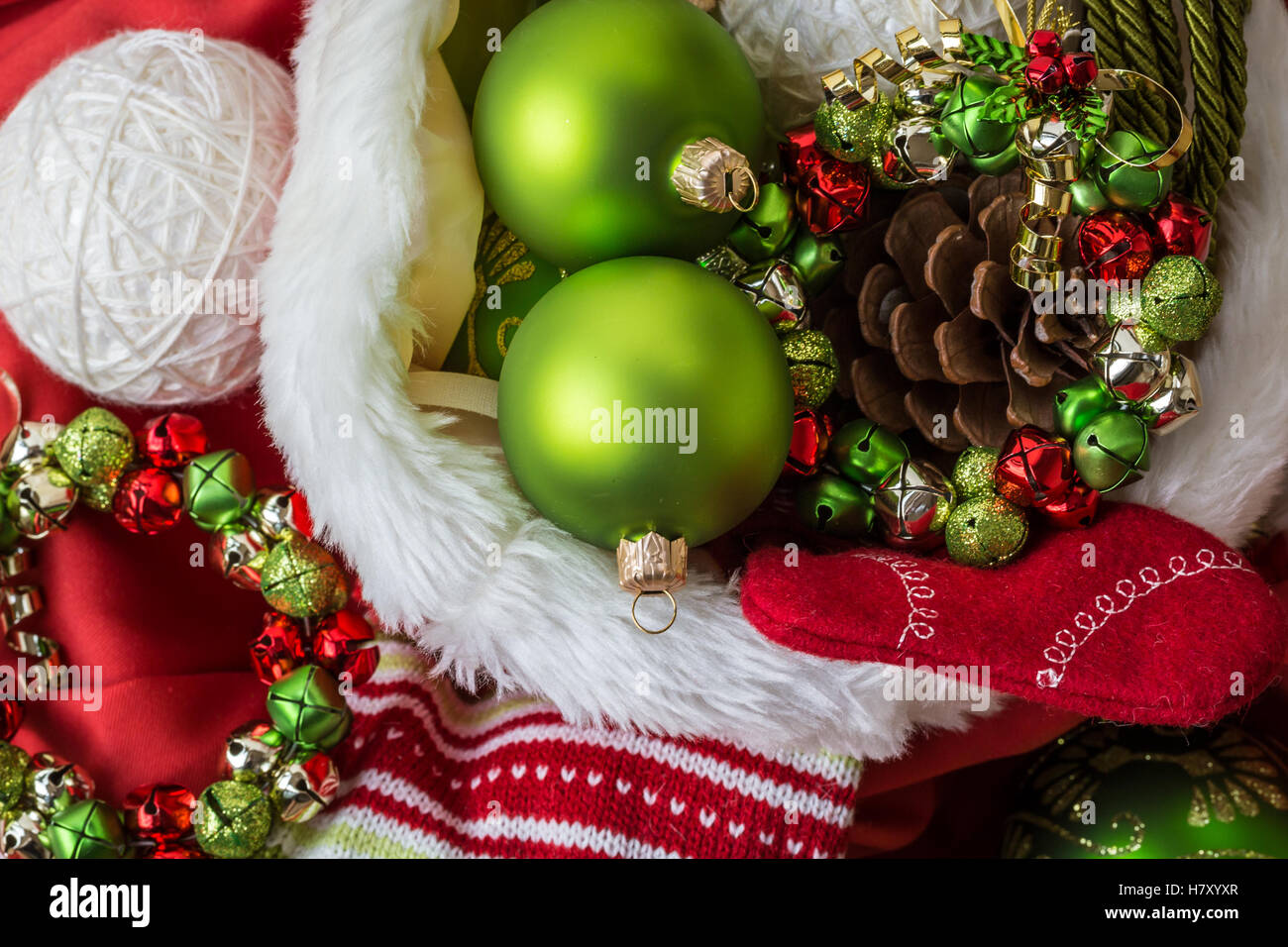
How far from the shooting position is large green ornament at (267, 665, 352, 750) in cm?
54

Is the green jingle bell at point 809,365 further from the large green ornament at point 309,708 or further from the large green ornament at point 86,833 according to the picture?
the large green ornament at point 86,833

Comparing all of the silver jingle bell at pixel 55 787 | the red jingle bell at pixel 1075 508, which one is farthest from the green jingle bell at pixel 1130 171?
the silver jingle bell at pixel 55 787

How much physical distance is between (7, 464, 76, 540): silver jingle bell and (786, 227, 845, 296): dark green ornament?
17.3 inches

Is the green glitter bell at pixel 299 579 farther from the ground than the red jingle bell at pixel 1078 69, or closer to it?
closer to it

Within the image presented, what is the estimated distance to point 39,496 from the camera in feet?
1.87

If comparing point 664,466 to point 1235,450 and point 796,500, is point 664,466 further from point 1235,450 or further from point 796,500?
point 1235,450

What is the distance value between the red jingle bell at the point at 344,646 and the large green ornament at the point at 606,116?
10.1 inches

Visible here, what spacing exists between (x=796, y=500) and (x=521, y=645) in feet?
0.53

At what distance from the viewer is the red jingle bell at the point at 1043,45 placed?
15.3 inches

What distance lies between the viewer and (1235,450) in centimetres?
45

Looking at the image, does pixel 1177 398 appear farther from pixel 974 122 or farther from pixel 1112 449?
pixel 974 122

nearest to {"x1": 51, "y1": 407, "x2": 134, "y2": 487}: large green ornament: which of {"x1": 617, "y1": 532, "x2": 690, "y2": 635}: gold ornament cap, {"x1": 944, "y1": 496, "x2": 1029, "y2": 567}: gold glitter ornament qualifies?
{"x1": 617, "y1": 532, "x2": 690, "y2": 635}: gold ornament cap

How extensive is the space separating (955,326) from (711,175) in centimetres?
14
